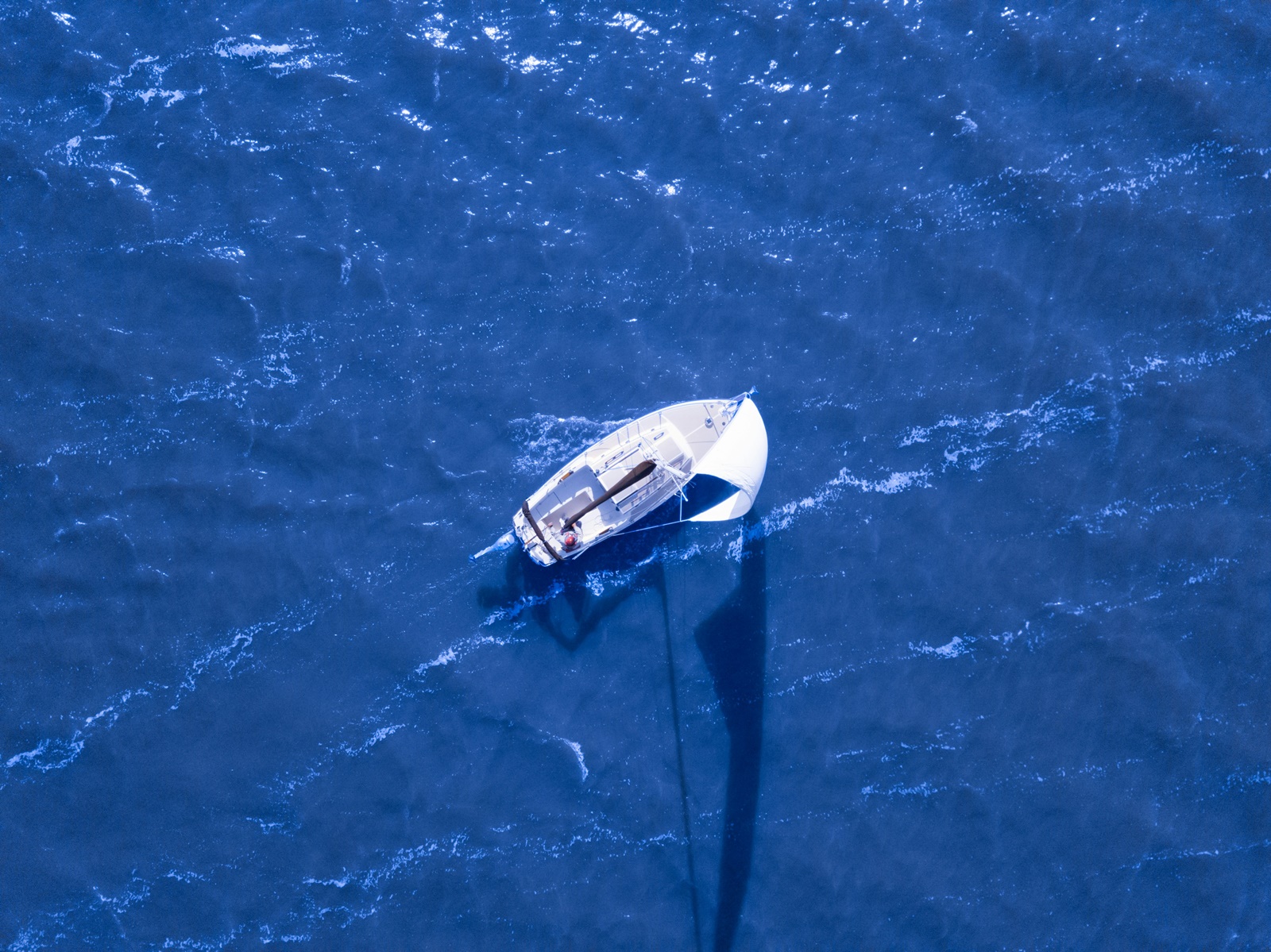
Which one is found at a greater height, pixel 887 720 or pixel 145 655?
pixel 145 655

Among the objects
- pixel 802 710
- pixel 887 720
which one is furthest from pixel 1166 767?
pixel 802 710

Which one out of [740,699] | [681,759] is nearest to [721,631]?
[740,699]

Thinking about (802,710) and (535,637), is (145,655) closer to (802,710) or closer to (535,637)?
(535,637)

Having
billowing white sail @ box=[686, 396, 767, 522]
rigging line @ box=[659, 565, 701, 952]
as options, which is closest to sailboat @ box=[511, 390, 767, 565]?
billowing white sail @ box=[686, 396, 767, 522]

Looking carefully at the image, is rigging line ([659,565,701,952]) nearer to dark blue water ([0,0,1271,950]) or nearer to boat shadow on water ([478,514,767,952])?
boat shadow on water ([478,514,767,952])

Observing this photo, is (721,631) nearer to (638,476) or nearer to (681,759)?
(681,759)
